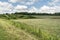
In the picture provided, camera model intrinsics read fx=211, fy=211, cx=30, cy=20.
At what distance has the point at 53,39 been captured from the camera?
641 inches

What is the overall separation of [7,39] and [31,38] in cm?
192

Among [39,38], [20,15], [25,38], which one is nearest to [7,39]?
[25,38]

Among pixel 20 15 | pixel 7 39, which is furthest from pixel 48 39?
pixel 20 15

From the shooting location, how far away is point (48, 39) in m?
16.0

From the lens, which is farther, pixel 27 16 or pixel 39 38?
pixel 27 16

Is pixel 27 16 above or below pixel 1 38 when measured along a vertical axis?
below

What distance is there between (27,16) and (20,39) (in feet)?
206

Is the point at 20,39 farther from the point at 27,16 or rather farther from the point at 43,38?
the point at 27,16

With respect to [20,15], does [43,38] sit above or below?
above

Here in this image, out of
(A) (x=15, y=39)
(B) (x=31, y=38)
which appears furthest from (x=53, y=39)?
(A) (x=15, y=39)

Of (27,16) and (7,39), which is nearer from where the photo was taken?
(7,39)

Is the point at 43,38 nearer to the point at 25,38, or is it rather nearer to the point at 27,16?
the point at 25,38

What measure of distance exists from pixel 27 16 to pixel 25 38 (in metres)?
62.3

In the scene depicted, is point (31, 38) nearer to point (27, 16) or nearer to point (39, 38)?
point (39, 38)
